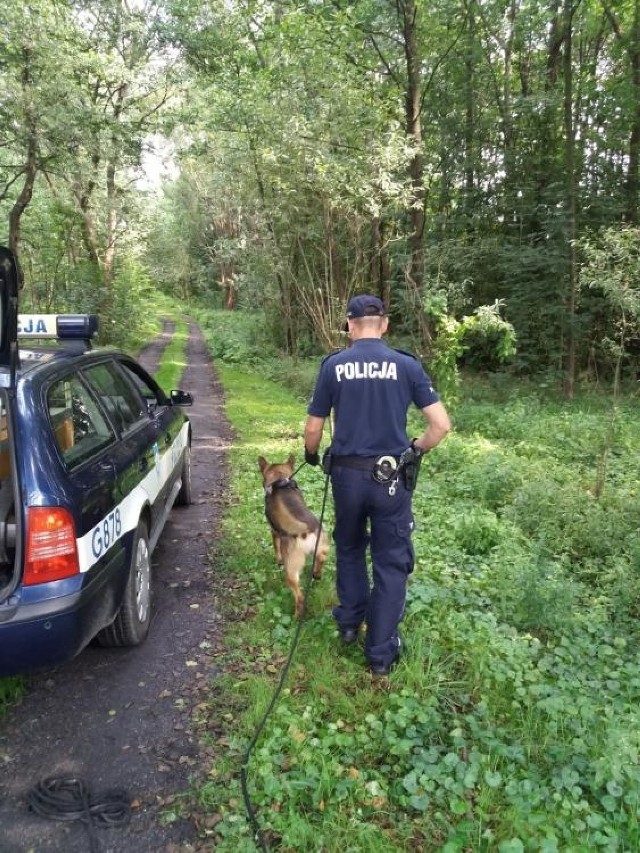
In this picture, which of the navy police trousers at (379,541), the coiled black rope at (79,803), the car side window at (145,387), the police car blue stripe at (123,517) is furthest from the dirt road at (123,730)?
the car side window at (145,387)

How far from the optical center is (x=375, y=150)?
10.1 m

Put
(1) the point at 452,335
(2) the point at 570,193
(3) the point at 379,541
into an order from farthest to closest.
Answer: (2) the point at 570,193 < (1) the point at 452,335 < (3) the point at 379,541

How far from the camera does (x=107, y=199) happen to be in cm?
1878

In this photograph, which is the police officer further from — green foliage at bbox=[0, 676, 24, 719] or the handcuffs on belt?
green foliage at bbox=[0, 676, 24, 719]

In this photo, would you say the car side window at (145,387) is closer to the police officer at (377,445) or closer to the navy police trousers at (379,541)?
the police officer at (377,445)

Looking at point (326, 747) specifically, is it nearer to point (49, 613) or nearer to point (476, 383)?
point (49, 613)

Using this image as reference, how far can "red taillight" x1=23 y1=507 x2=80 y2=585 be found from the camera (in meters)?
2.58

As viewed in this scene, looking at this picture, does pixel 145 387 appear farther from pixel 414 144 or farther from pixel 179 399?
pixel 414 144

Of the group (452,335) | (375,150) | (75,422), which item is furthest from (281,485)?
(375,150)

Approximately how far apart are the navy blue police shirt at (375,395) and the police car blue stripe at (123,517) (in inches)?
52.3

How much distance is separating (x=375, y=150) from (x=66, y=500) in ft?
30.9

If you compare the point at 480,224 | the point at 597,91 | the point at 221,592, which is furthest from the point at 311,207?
Answer: the point at 221,592

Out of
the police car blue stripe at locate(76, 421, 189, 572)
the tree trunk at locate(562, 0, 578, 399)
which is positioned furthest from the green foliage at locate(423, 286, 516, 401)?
the police car blue stripe at locate(76, 421, 189, 572)

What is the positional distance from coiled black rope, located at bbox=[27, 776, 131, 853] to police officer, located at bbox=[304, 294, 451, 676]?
4.82 feet
